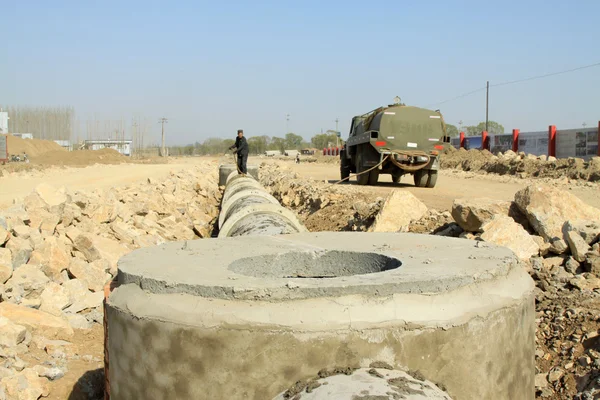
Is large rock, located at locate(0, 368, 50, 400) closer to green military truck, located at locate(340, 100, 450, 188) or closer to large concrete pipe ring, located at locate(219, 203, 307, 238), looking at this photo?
large concrete pipe ring, located at locate(219, 203, 307, 238)

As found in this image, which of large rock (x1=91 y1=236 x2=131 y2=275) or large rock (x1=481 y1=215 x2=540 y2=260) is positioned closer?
large rock (x1=481 y1=215 x2=540 y2=260)

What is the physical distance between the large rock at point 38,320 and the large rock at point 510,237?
3.68 m

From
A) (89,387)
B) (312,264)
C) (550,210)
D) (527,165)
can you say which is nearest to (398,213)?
(550,210)

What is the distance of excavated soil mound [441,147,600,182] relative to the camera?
17.1m

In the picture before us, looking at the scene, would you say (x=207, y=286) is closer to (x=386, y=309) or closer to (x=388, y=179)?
(x=386, y=309)

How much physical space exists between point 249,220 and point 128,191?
7895 mm

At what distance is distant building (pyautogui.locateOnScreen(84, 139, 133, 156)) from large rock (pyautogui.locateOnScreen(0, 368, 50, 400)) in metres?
64.4

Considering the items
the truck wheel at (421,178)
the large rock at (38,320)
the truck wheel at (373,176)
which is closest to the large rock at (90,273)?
the large rock at (38,320)

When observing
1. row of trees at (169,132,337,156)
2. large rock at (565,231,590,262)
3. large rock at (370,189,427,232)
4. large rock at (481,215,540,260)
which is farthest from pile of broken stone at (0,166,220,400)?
row of trees at (169,132,337,156)

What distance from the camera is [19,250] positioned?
601cm

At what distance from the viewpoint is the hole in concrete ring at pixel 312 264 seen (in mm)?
3367

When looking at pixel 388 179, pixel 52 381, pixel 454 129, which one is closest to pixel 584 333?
pixel 52 381

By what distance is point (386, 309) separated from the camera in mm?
2334

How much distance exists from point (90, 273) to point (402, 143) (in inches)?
401
